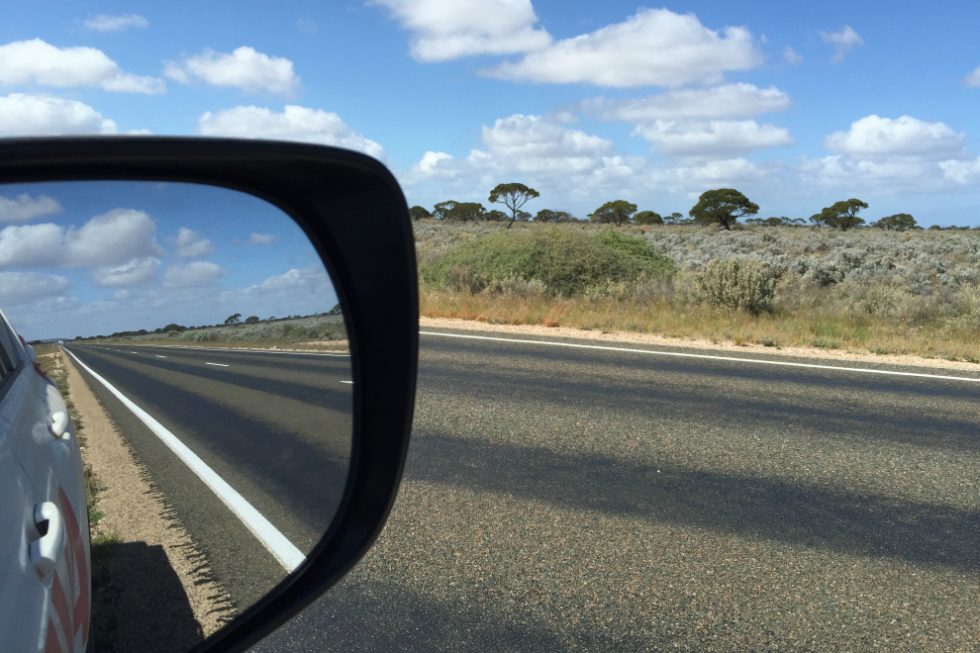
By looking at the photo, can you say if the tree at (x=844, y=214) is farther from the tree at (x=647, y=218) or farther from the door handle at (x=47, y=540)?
the door handle at (x=47, y=540)

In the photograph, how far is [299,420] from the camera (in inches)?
73.4

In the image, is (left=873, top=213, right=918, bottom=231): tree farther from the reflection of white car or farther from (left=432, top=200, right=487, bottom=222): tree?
the reflection of white car

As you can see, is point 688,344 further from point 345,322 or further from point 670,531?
point 345,322

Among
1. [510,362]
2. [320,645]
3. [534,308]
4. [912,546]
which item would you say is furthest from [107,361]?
[534,308]

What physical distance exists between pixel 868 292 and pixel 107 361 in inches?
750

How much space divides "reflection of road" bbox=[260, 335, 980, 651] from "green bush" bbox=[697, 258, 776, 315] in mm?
8570

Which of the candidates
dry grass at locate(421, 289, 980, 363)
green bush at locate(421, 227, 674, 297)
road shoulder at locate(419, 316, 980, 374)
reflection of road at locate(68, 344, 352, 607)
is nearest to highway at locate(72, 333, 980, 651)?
reflection of road at locate(68, 344, 352, 607)

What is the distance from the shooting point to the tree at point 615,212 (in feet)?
233

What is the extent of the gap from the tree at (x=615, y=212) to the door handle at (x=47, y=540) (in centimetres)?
7019

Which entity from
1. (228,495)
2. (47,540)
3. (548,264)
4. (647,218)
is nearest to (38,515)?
(47,540)

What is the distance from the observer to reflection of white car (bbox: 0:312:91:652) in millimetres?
1084

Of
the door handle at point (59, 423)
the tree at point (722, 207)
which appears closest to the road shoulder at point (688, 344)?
the door handle at point (59, 423)

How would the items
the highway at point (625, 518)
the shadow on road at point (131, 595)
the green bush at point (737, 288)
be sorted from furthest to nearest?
the green bush at point (737, 288) < the highway at point (625, 518) < the shadow on road at point (131, 595)

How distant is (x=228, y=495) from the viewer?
5.38ft
